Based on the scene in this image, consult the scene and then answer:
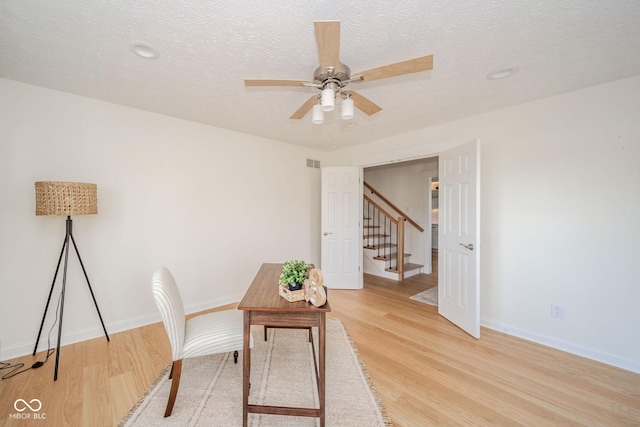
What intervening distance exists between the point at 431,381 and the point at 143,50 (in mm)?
3288

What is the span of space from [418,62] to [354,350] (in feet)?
7.80

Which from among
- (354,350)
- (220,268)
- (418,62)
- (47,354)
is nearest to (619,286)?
(354,350)

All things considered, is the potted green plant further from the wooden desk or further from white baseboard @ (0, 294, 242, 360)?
white baseboard @ (0, 294, 242, 360)

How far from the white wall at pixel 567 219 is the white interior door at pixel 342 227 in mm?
1846

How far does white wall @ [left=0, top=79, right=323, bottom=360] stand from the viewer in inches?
84.1

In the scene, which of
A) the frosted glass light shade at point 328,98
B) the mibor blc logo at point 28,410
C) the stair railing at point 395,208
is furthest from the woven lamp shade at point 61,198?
the stair railing at point 395,208

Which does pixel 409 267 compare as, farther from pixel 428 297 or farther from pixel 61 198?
pixel 61 198

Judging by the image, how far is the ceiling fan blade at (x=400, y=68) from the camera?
1321 millimetres

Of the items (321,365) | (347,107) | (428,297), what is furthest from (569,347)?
(347,107)

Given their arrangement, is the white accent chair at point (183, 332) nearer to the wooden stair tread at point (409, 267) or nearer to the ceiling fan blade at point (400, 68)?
the ceiling fan blade at point (400, 68)

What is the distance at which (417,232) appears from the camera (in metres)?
5.45

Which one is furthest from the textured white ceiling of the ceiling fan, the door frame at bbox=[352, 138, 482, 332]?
the door frame at bbox=[352, 138, 482, 332]

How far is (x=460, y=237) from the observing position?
280cm

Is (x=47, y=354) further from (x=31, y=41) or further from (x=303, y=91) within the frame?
(x=303, y=91)
